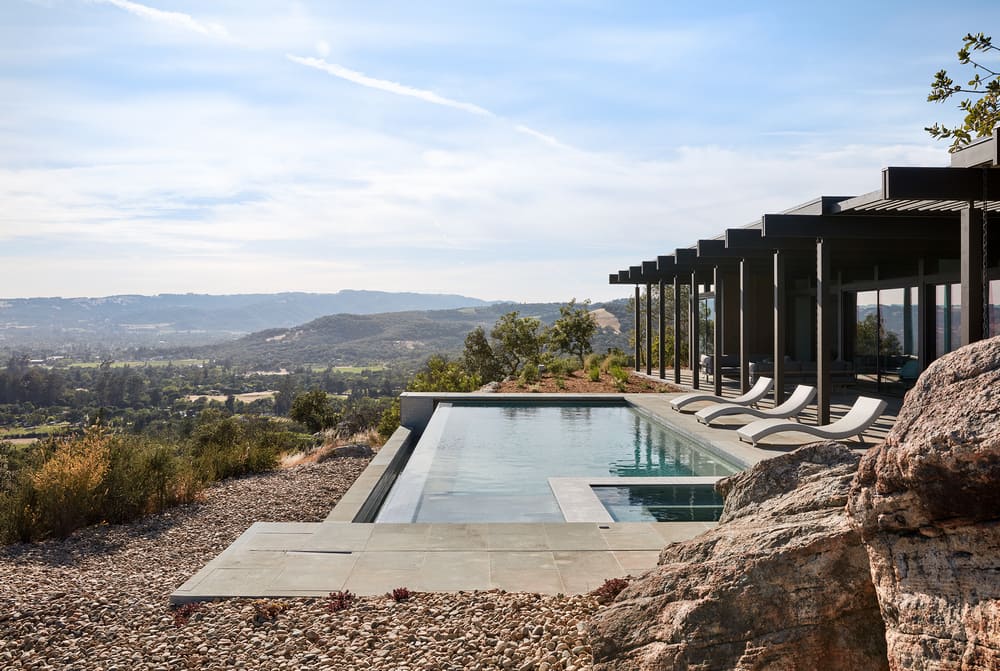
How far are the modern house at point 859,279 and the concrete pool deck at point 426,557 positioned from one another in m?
4.39

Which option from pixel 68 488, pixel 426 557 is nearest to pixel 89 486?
pixel 68 488

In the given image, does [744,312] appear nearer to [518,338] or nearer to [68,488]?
[68,488]

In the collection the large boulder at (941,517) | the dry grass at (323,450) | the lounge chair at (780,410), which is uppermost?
the large boulder at (941,517)

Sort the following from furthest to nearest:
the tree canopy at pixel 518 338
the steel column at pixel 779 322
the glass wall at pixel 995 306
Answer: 1. the tree canopy at pixel 518 338
2. the glass wall at pixel 995 306
3. the steel column at pixel 779 322

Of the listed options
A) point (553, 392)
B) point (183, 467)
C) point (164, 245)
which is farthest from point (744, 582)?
point (164, 245)

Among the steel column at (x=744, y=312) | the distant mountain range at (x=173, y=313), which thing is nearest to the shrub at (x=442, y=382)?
the steel column at (x=744, y=312)

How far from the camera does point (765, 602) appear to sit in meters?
2.66

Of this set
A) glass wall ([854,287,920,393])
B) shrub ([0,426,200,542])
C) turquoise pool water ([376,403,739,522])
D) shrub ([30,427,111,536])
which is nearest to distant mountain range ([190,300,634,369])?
glass wall ([854,287,920,393])

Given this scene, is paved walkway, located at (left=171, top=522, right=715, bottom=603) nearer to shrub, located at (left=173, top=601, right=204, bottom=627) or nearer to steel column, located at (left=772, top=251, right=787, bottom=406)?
shrub, located at (left=173, top=601, right=204, bottom=627)

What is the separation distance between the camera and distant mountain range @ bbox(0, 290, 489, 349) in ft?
534

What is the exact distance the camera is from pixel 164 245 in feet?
157

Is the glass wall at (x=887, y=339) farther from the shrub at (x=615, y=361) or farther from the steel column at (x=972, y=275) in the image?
the steel column at (x=972, y=275)

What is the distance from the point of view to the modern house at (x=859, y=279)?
25.5 ft

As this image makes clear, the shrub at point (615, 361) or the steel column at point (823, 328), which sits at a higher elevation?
the steel column at point (823, 328)
